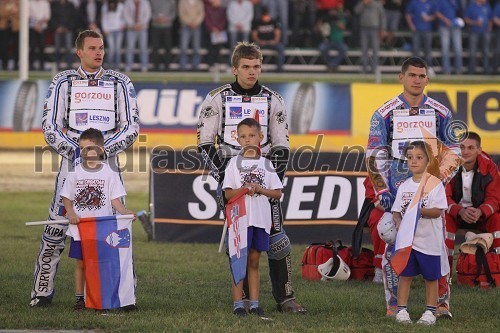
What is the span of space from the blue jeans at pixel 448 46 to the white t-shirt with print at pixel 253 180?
21.6 meters

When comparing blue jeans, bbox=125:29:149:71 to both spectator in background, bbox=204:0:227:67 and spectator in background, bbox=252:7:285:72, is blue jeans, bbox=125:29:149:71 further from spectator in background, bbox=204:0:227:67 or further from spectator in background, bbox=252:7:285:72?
spectator in background, bbox=252:7:285:72

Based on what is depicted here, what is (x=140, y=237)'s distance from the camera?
14.7 m

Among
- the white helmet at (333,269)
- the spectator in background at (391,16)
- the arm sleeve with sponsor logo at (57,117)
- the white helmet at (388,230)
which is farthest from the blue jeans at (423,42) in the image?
the white helmet at (388,230)

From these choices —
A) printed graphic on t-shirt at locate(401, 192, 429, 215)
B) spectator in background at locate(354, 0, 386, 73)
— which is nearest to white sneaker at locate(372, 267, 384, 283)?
printed graphic on t-shirt at locate(401, 192, 429, 215)

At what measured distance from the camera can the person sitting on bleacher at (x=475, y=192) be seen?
461 inches

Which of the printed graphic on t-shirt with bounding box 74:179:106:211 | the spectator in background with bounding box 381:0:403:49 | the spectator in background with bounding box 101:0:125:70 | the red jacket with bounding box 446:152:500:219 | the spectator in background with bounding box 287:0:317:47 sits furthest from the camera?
the spectator in background with bounding box 287:0:317:47

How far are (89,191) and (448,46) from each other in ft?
73.2

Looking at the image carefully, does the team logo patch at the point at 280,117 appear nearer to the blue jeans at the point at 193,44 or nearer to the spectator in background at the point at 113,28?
the spectator in background at the point at 113,28

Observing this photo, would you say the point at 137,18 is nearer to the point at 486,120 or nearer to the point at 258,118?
the point at 486,120

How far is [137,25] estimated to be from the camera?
29312 millimetres

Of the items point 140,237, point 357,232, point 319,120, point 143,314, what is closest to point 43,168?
point 319,120

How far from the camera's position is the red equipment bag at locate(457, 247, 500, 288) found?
37.0 feet

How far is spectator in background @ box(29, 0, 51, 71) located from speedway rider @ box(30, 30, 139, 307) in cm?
2017

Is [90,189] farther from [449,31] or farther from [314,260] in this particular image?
[449,31]
